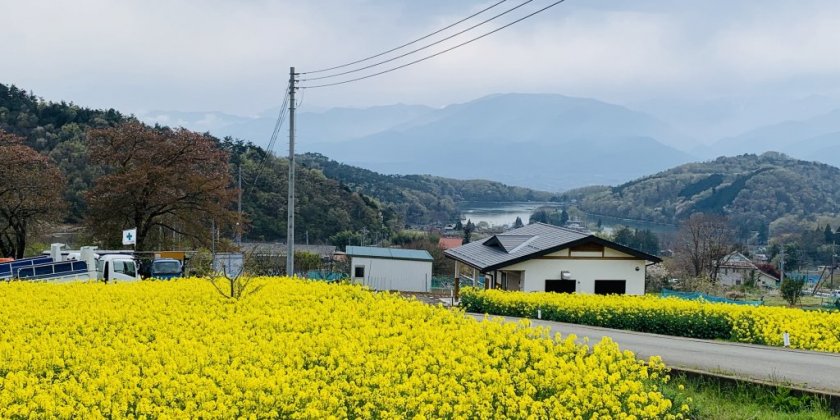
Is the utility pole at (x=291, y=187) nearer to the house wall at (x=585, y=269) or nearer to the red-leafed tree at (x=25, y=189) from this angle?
the house wall at (x=585, y=269)

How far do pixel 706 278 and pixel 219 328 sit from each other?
39971 millimetres

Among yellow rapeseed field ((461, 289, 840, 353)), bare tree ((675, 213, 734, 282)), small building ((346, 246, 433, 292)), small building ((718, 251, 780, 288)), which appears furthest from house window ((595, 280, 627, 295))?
small building ((718, 251, 780, 288))

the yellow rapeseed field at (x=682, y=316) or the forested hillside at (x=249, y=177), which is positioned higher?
the forested hillside at (x=249, y=177)

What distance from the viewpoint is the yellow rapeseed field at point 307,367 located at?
21.6 ft

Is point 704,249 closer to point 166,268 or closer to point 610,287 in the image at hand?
point 610,287

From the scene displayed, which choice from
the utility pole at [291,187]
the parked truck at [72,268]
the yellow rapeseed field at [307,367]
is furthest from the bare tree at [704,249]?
the yellow rapeseed field at [307,367]

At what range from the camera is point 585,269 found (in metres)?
22.9

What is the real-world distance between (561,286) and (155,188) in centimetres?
1801

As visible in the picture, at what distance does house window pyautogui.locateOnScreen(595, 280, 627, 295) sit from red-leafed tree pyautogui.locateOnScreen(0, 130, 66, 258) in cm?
2389

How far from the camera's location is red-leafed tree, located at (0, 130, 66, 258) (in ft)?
102

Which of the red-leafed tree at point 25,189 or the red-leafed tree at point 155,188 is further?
the red-leafed tree at point 25,189

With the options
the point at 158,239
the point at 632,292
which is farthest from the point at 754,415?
the point at 158,239

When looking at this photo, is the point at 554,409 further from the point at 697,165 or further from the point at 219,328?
the point at 697,165

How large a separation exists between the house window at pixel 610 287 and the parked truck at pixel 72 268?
575 inches
